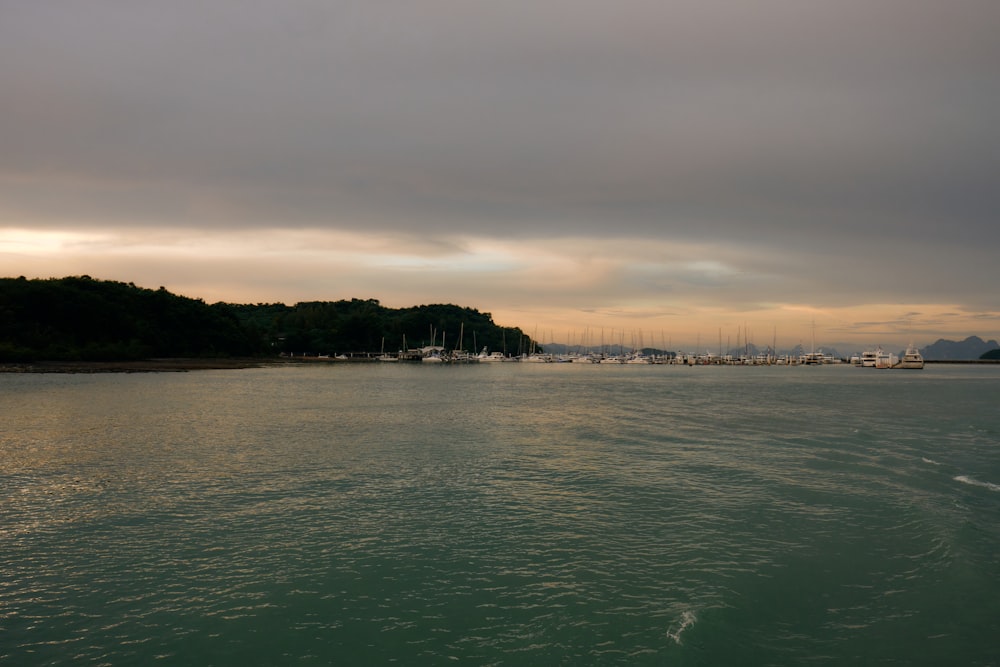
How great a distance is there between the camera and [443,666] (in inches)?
492

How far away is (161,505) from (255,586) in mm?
10528

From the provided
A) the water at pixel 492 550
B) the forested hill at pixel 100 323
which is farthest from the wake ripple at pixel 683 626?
the forested hill at pixel 100 323

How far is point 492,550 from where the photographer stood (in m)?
19.4

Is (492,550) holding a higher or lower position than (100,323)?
lower

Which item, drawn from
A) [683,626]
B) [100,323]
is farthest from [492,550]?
[100,323]

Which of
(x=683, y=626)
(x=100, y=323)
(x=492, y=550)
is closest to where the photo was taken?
(x=683, y=626)

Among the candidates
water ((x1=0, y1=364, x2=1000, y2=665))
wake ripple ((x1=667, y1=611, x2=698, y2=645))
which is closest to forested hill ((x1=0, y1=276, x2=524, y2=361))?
water ((x1=0, y1=364, x2=1000, y2=665))

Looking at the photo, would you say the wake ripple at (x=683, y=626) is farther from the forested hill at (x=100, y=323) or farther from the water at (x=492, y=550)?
the forested hill at (x=100, y=323)

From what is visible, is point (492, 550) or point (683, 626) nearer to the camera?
point (683, 626)

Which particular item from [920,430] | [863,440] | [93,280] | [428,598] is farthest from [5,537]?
[93,280]

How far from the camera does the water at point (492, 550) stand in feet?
44.4

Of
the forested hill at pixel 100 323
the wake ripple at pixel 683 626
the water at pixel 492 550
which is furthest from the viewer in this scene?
the forested hill at pixel 100 323

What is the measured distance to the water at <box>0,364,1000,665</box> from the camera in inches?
533

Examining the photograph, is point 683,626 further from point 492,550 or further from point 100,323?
point 100,323
